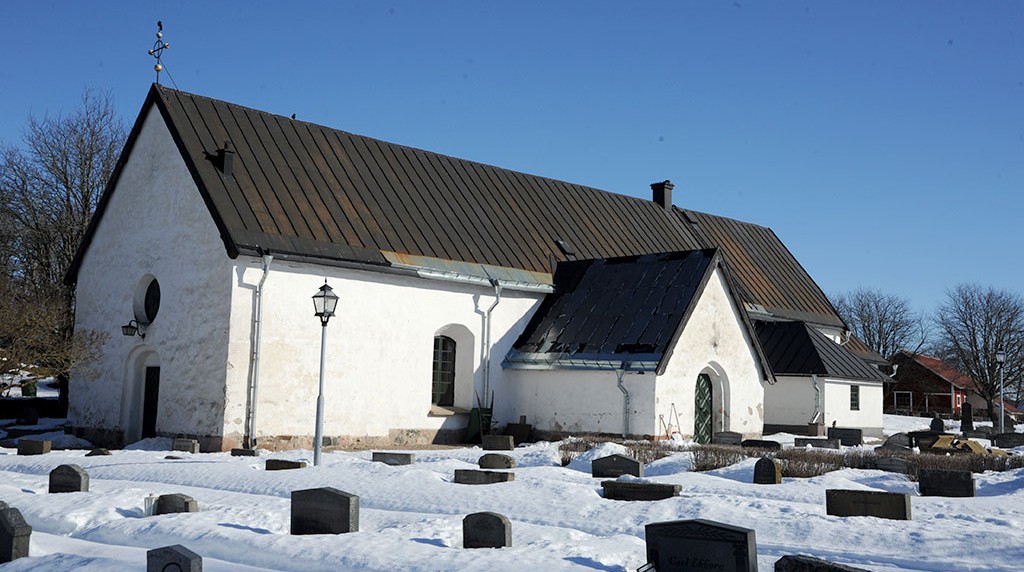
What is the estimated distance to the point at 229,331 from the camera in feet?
68.3

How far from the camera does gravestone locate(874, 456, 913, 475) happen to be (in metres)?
16.5

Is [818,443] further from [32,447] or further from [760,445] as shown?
[32,447]

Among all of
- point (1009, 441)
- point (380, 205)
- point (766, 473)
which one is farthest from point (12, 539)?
point (1009, 441)

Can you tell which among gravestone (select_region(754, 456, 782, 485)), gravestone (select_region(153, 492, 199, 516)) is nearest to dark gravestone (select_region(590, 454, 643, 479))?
gravestone (select_region(754, 456, 782, 485))

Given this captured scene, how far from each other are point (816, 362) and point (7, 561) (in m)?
25.7

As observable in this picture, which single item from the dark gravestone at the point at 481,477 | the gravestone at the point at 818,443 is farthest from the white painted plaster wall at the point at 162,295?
the gravestone at the point at 818,443

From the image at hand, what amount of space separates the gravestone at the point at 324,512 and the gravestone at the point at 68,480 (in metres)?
4.39

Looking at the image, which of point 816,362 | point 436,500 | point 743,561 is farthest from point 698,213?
point 743,561

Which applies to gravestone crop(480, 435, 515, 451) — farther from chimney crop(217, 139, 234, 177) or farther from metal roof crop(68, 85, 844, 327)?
chimney crop(217, 139, 234, 177)

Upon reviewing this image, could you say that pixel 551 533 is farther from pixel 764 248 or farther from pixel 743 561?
pixel 764 248

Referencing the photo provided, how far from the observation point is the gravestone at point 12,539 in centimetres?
929

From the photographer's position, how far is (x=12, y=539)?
930 cm

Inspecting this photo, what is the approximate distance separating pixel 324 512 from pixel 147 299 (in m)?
14.8

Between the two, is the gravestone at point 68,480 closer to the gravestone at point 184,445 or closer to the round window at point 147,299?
the gravestone at point 184,445
